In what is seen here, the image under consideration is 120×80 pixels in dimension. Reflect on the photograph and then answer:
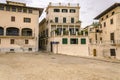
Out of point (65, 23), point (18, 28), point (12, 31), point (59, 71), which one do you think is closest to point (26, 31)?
point (18, 28)

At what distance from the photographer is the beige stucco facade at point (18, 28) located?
32812 mm

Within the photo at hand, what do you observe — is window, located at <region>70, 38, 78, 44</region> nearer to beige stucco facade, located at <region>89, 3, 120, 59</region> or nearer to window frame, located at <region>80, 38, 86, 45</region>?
window frame, located at <region>80, 38, 86, 45</region>

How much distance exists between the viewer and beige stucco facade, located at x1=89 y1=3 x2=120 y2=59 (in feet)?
104

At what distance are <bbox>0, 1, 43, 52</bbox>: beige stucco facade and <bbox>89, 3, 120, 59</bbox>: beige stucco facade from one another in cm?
1684

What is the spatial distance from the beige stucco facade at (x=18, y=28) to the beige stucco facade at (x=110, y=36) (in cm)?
1684

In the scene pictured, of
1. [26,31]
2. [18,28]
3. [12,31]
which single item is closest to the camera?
[18,28]

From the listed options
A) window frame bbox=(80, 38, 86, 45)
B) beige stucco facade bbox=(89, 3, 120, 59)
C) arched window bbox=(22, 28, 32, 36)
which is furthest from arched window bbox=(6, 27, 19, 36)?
beige stucco facade bbox=(89, 3, 120, 59)

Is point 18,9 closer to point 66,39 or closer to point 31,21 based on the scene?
point 31,21

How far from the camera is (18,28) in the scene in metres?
34.2

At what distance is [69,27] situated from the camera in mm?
39812

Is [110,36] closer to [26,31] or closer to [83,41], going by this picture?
[83,41]

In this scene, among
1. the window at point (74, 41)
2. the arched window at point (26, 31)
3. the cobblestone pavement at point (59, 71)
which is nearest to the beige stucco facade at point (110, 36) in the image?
the window at point (74, 41)

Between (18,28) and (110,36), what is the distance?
24.1 m

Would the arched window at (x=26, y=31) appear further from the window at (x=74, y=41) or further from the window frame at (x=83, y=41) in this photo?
the window frame at (x=83, y=41)
